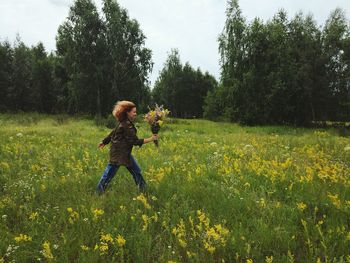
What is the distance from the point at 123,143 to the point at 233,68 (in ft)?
Result: 100

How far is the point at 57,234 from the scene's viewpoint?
4504 mm

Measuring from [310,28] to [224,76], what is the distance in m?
10.5

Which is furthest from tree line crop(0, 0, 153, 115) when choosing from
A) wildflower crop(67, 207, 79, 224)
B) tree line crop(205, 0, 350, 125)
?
wildflower crop(67, 207, 79, 224)

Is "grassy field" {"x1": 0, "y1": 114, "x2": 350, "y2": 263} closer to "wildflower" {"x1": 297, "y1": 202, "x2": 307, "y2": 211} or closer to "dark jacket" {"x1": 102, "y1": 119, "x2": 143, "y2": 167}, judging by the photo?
"wildflower" {"x1": 297, "y1": 202, "x2": 307, "y2": 211}

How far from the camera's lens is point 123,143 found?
629 cm

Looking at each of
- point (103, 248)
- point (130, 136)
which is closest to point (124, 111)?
point (130, 136)

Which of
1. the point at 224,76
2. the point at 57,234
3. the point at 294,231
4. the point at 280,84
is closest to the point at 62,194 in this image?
the point at 57,234

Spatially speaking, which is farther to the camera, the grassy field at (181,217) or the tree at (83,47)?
the tree at (83,47)

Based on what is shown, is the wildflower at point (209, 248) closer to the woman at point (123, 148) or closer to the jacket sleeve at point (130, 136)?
the woman at point (123, 148)

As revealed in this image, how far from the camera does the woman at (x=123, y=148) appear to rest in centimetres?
613

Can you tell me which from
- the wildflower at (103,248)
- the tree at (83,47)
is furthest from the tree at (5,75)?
the wildflower at (103,248)

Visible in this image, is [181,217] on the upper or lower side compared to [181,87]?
lower

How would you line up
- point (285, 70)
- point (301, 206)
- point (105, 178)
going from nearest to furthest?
point (301, 206)
point (105, 178)
point (285, 70)

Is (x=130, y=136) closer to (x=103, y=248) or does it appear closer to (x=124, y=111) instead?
(x=124, y=111)
